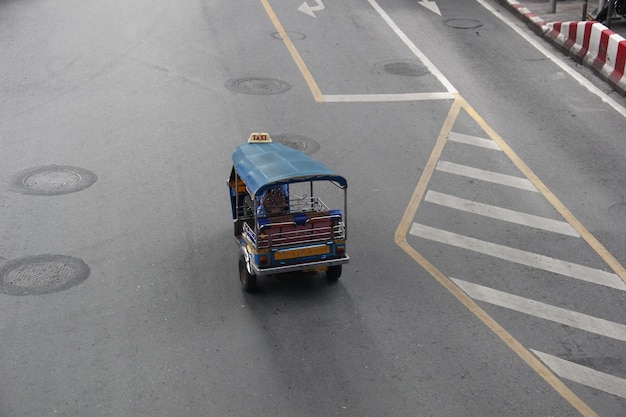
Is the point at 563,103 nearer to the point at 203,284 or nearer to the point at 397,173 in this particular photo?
the point at 397,173

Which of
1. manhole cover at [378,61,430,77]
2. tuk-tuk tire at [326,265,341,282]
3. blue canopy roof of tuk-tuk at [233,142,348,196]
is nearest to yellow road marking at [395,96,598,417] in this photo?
tuk-tuk tire at [326,265,341,282]

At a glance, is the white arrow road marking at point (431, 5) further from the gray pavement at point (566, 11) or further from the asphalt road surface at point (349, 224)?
the gray pavement at point (566, 11)

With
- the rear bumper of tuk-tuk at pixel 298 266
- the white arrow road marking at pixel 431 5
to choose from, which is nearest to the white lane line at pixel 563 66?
the white arrow road marking at pixel 431 5

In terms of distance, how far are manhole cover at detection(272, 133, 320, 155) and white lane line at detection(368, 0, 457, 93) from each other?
4.02 meters

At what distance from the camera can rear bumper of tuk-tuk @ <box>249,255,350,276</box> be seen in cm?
1121

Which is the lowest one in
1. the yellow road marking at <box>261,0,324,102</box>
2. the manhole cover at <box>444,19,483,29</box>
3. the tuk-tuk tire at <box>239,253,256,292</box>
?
the manhole cover at <box>444,19,483,29</box>

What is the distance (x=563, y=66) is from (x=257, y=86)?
6964 millimetres

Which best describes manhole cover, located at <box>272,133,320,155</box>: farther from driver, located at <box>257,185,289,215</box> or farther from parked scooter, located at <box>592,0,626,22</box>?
parked scooter, located at <box>592,0,626,22</box>

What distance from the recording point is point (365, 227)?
44.4ft

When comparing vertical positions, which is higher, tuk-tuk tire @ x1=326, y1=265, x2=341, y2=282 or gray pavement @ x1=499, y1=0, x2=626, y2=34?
tuk-tuk tire @ x1=326, y1=265, x2=341, y2=282

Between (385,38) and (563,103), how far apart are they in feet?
17.9

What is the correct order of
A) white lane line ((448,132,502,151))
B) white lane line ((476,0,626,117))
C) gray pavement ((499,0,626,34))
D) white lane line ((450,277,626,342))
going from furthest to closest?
gray pavement ((499,0,626,34))
white lane line ((476,0,626,117))
white lane line ((448,132,502,151))
white lane line ((450,277,626,342))

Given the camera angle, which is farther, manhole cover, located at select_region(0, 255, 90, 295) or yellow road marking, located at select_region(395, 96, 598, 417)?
manhole cover, located at select_region(0, 255, 90, 295)

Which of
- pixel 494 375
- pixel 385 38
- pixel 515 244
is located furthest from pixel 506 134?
pixel 494 375
